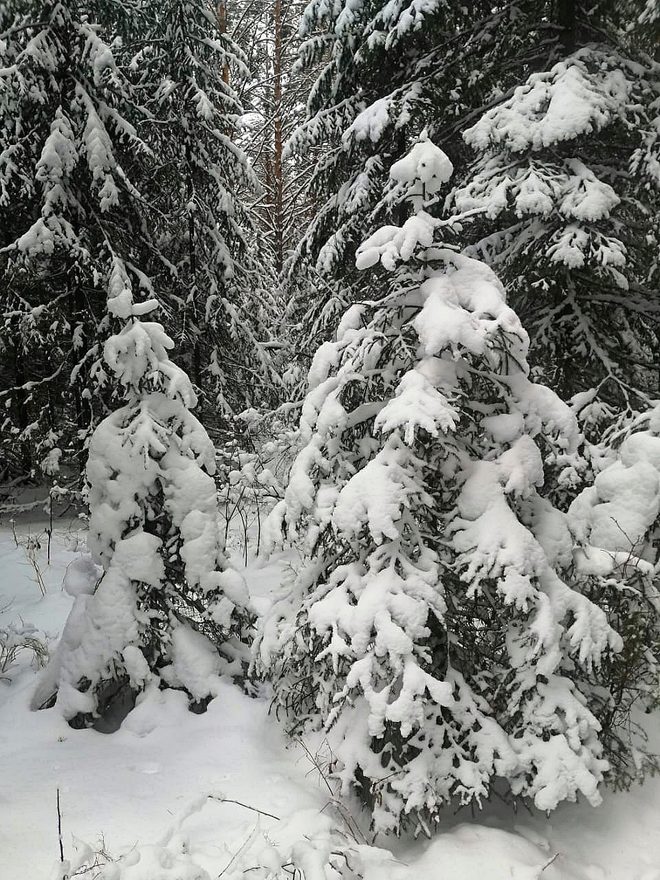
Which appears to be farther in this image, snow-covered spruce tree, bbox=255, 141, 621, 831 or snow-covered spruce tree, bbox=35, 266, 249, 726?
snow-covered spruce tree, bbox=35, 266, 249, 726

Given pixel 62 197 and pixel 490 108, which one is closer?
pixel 490 108

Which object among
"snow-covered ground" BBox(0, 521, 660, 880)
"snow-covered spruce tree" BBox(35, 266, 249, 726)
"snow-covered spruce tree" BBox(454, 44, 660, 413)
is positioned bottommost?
"snow-covered ground" BBox(0, 521, 660, 880)

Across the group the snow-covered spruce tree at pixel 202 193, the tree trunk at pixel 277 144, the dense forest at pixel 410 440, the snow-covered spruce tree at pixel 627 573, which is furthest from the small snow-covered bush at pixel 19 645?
the tree trunk at pixel 277 144

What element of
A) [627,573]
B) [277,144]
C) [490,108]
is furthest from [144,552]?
[277,144]

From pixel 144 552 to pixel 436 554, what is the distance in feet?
7.43

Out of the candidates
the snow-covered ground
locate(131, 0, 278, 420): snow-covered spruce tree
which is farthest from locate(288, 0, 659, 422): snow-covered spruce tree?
the snow-covered ground

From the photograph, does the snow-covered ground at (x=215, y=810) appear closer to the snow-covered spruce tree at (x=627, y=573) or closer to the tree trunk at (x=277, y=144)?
the snow-covered spruce tree at (x=627, y=573)

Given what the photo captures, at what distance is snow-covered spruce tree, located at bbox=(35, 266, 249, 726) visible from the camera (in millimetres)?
4477

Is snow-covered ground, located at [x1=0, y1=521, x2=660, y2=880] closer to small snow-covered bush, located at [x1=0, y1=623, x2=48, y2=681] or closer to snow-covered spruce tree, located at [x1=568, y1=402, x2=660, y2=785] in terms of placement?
snow-covered spruce tree, located at [x1=568, y1=402, x2=660, y2=785]

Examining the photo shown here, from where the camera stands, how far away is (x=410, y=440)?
3193mm

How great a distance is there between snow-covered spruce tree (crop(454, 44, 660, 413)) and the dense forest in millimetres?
41

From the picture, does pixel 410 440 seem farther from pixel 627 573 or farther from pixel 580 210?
pixel 580 210

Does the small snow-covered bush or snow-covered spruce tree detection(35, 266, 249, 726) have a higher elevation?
snow-covered spruce tree detection(35, 266, 249, 726)

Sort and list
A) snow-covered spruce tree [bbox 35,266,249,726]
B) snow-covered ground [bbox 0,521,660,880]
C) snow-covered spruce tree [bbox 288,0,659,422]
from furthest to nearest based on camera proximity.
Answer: snow-covered spruce tree [bbox 288,0,659,422] → snow-covered spruce tree [bbox 35,266,249,726] → snow-covered ground [bbox 0,521,660,880]
